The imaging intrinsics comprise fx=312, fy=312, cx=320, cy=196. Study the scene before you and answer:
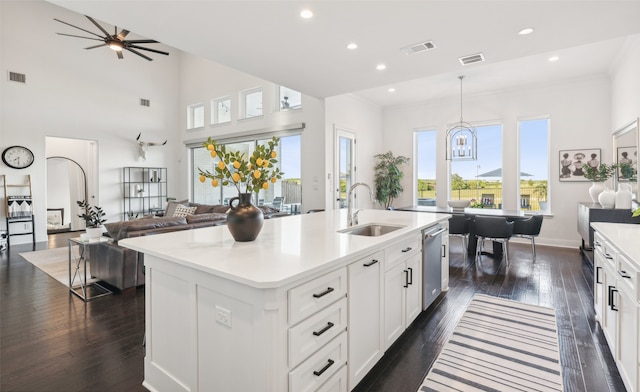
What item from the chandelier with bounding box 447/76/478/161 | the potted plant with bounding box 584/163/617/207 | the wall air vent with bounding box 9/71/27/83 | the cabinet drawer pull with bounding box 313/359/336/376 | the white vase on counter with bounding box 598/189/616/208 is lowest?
the cabinet drawer pull with bounding box 313/359/336/376

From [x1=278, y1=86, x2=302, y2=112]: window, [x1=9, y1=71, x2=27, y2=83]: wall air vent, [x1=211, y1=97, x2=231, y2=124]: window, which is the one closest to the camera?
[x1=9, y1=71, x2=27, y2=83]: wall air vent

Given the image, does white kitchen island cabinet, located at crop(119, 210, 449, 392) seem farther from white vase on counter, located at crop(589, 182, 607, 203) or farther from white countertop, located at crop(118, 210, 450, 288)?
white vase on counter, located at crop(589, 182, 607, 203)

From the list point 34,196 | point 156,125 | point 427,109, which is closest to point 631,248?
point 427,109

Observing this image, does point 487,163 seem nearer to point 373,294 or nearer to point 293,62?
point 293,62

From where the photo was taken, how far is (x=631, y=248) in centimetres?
179

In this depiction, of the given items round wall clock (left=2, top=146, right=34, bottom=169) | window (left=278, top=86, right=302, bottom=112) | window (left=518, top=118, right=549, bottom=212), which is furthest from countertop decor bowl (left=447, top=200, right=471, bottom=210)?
round wall clock (left=2, top=146, right=34, bottom=169)

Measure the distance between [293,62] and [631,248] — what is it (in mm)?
3811

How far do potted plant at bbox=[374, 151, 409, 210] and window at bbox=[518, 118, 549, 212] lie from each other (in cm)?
245

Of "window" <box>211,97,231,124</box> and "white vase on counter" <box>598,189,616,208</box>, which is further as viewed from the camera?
"window" <box>211,97,231,124</box>

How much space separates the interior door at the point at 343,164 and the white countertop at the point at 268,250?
159 inches

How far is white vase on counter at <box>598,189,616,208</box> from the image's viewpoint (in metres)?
4.43

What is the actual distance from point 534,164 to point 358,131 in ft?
12.1

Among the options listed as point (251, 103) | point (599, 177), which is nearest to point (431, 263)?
point (599, 177)

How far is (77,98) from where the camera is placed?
7605 millimetres
